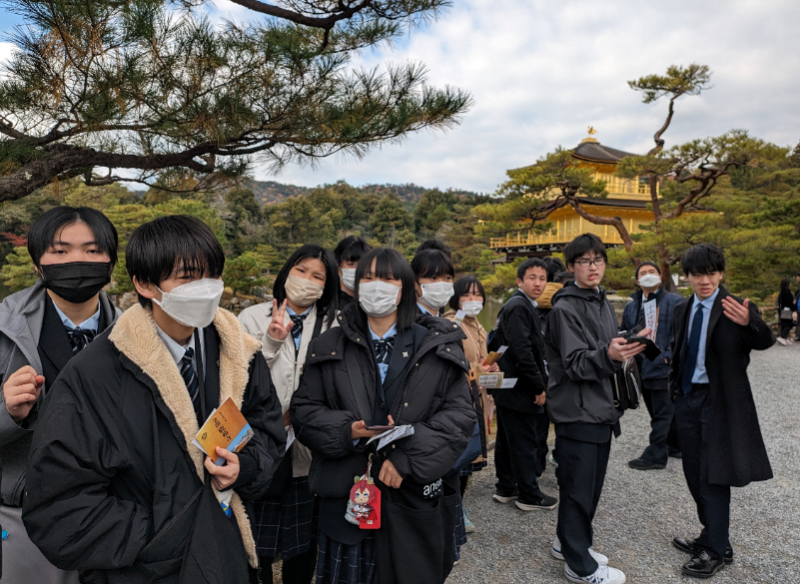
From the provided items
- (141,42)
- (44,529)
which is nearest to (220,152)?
(141,42)

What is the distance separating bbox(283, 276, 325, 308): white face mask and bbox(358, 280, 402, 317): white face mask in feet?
1.50

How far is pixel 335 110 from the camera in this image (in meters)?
3.90

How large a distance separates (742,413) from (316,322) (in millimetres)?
2252

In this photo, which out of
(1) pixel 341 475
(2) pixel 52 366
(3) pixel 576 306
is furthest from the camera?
(3) pixel 576 306

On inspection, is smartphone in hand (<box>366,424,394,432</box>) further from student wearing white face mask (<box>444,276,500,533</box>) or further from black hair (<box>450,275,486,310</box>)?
black hair (<box>450,275,486,310</box>)

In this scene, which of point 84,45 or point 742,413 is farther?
point 84,45

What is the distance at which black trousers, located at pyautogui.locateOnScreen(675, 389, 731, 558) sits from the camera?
2.57 metres

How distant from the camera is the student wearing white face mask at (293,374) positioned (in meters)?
2.21

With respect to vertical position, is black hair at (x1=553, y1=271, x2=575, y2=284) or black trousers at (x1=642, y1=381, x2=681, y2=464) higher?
black hair at (x1=553, y1=271, x2=575, y2=284)

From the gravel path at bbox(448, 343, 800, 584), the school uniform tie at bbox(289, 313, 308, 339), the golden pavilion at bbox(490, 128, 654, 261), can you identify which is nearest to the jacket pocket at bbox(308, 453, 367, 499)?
the school uniform tie at bbox(289, 313, 308, 339)

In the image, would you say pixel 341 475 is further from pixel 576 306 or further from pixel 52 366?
pixel 576 306

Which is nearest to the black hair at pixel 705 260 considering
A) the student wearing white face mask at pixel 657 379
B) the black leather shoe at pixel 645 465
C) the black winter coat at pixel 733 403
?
the black winter coat at pixel 733 403

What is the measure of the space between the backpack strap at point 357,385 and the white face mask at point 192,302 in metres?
0.68

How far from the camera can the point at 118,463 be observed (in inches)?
46.0
